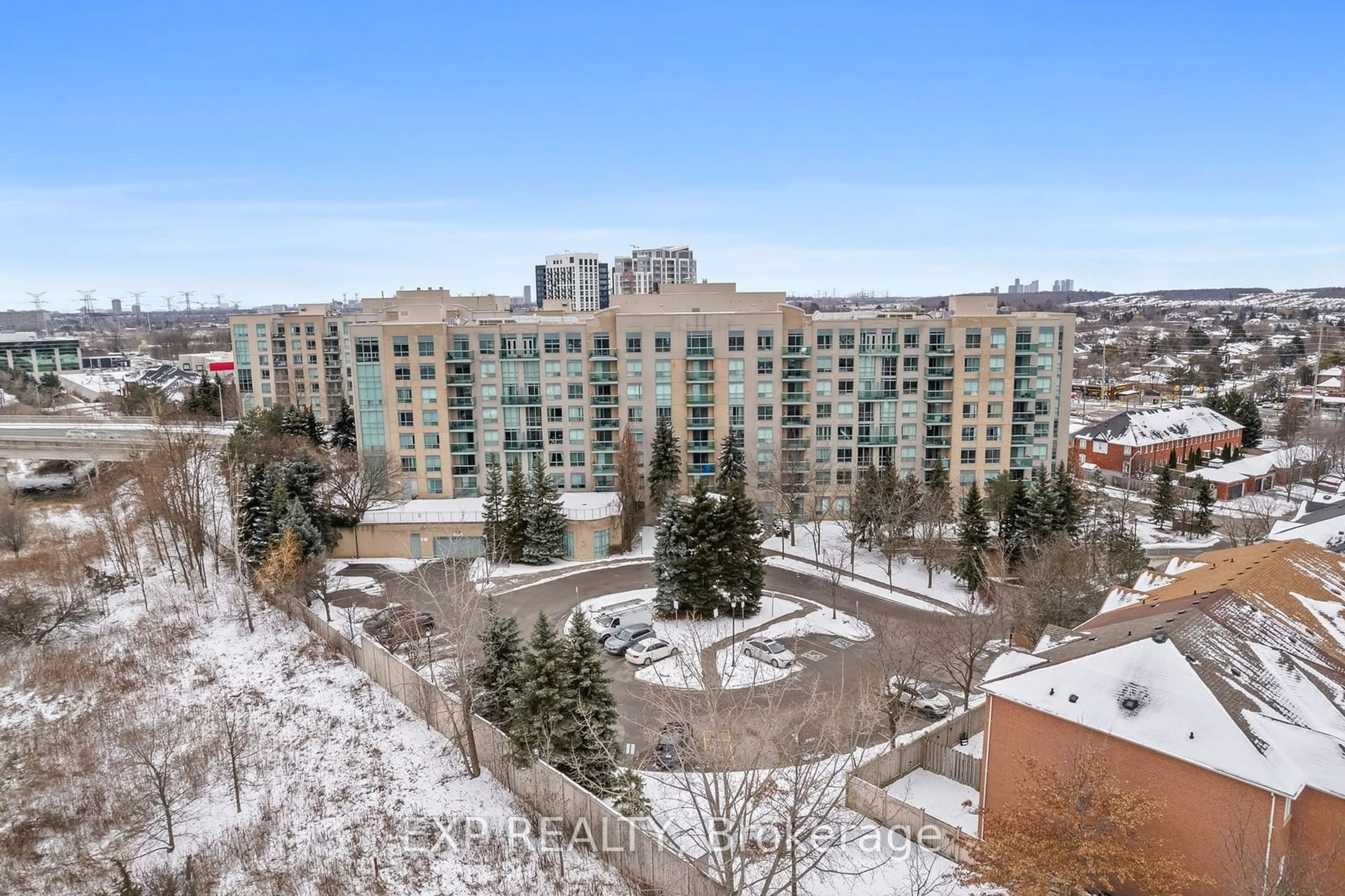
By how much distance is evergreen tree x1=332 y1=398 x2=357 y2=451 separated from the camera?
67.6m

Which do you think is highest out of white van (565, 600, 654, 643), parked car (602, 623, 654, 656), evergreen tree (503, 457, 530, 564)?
evergreen tree (503, 457, 530, 564)

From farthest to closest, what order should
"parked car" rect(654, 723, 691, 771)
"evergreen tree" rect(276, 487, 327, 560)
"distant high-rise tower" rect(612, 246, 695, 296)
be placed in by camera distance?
"distant high-rise tower" rect(612, 246, 695, 296) < "evergreen tree" rect(276, 487, 327, 560) < "parked car" rect(654, 723, 691, 771)

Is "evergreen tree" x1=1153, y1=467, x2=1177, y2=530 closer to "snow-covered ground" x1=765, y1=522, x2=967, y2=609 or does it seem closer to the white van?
"snow-covered ground" x1=765, y1=522, x2=967, y2=609

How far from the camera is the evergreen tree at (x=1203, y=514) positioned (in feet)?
174

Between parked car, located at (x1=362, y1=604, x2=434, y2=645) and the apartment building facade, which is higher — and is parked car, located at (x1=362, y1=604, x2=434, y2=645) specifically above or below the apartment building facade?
below

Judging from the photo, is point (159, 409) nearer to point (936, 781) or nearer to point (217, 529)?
point (217, 529)

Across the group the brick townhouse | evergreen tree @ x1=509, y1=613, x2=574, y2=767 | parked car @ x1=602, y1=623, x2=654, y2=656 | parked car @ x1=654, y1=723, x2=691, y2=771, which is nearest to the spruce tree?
parked car @ x1=602, y1=623, x2=654, y2=656

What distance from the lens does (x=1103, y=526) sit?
48344 mm

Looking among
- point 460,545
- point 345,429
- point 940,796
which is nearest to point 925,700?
point 940,796

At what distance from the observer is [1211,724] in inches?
687

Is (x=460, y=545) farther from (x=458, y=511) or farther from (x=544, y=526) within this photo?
(x=544, y=526)

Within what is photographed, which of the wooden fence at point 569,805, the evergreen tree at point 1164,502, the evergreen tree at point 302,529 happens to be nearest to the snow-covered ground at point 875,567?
the evergreen tree at point 1164,502

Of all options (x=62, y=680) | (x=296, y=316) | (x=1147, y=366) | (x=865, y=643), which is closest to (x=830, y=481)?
(x=865, y=643)

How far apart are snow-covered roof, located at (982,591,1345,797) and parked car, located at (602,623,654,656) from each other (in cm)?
1566
